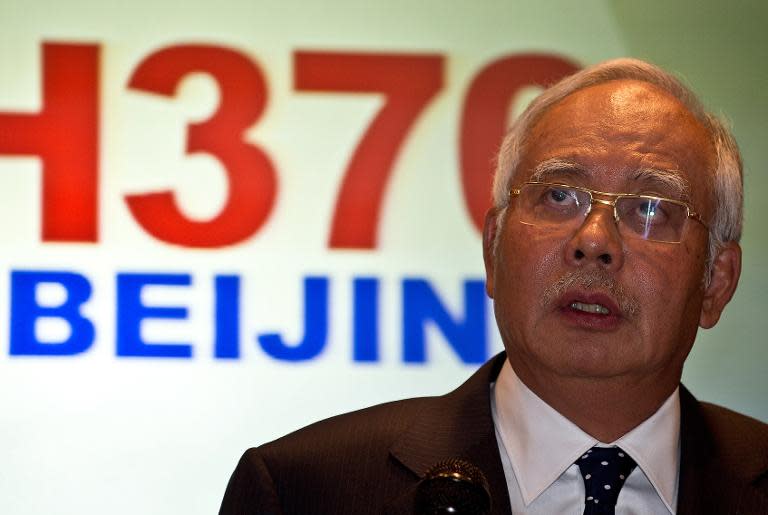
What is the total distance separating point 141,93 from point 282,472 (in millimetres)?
1602

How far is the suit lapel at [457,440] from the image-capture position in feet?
7.20

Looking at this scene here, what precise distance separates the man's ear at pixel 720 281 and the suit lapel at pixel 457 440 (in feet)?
1.59

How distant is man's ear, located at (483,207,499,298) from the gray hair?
3 cm

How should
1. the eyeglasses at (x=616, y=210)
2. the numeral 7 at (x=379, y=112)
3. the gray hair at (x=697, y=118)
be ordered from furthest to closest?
1. the numeral 7 at (x=379, y=112)
2. the gray hair at (x=697, y=118)
3. the eyeglasses at (x=616, y=210)

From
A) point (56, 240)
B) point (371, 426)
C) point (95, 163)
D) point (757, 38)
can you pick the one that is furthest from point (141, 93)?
point (757, 38)

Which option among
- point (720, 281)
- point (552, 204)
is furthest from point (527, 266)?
point (720, 281)

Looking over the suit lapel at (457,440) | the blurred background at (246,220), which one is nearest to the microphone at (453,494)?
the suit lapel at (457,440)

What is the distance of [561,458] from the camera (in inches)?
88.7

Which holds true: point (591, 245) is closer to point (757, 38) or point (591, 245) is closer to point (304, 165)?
point (304, 165)

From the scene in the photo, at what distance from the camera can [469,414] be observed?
234 centimetres

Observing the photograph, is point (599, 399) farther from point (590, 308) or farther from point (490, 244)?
point (490, 244)

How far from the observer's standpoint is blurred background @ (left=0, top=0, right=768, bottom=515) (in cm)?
341

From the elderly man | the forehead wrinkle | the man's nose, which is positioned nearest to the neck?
the elderly man

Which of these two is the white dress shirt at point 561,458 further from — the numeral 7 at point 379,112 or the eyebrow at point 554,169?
the numeral 7 at point 379,112
